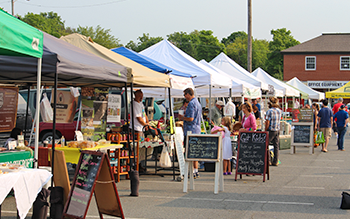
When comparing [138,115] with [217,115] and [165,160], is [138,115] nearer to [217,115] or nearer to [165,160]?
[165,160]

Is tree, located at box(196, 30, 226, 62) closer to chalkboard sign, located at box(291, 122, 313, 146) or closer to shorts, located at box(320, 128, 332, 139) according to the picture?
shorts, located at box(320, 128, 332, 139)

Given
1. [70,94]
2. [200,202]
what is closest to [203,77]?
[70,94]

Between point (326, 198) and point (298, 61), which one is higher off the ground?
point (298, 61)

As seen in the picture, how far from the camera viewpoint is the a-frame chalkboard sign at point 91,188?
17.4ft

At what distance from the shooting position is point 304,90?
32.5m

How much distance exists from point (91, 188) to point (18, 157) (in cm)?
118

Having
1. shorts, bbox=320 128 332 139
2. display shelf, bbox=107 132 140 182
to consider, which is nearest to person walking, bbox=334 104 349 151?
shorts, bbox=320 128 332 139

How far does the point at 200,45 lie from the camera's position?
8475 centimetres

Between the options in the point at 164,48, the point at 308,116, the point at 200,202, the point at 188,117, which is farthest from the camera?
the point at 308,116

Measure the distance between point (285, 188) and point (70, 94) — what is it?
567 cm

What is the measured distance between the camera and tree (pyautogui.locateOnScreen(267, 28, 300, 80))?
7368 centimetres

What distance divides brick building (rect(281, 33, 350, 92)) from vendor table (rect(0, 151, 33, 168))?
46.9 meters

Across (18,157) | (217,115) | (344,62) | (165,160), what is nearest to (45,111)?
(165,160)

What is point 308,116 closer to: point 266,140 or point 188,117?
point 266,140
